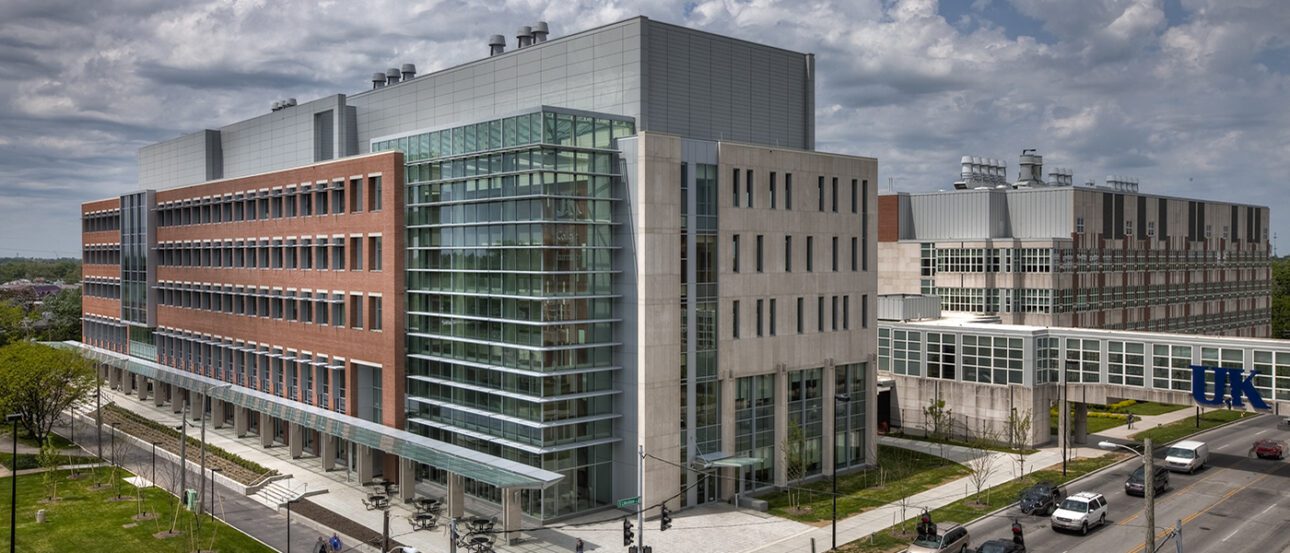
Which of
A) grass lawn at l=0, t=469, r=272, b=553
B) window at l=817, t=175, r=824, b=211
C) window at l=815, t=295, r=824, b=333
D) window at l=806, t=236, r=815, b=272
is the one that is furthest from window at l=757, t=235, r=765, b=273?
grass lawn at l=0, t=469, r=272, b=553

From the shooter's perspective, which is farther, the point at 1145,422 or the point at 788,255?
the point at 1145,422

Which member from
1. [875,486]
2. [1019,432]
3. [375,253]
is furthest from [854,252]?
[375,253]

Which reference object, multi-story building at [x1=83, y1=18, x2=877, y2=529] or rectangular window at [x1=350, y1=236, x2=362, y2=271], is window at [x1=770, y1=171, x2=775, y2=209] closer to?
multi-story building at [x1=83, y1=18, x2=877, y2=529]

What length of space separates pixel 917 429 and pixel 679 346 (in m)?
33.0

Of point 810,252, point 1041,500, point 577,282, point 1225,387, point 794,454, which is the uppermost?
point 810,252

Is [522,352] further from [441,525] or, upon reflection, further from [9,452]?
[9,452]

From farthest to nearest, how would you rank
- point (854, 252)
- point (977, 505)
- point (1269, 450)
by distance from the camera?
point (1269, 450)
point (854, 252)
point (977, 505)

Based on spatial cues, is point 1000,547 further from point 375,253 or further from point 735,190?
point 375,253

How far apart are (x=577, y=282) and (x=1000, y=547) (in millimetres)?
24400

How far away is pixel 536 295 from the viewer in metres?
50.3

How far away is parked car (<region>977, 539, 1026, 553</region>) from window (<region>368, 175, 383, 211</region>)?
40.3m

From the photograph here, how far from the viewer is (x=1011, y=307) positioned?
94.6 meters

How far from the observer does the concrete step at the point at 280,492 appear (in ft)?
189

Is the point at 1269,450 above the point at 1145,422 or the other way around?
above
